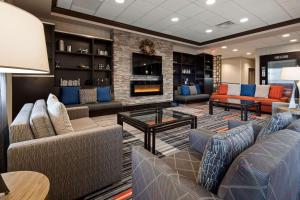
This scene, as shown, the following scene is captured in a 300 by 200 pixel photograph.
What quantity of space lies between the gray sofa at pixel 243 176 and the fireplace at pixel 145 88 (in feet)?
15.3

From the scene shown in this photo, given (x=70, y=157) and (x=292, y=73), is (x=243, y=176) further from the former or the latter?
(x=292, y=73)

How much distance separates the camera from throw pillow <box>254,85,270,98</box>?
5.42m

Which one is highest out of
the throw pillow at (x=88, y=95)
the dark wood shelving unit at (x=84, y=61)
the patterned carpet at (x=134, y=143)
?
the dark wood shelving unit at (x=84, y=61)

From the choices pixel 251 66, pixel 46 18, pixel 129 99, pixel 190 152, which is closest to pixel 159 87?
pixel 129 99

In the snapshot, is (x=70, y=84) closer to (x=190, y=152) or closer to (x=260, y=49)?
(x=190, y=152)

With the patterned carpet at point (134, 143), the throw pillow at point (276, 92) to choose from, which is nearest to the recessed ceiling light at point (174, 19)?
the patterned carpet at point (134, 143)

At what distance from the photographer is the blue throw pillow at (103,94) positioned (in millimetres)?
4929

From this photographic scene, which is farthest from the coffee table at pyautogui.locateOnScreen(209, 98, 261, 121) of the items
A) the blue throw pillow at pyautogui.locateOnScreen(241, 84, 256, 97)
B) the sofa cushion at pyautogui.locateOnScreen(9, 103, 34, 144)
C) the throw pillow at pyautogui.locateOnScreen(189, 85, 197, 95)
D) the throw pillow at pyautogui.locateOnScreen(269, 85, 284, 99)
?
the sofa cushion at pyautogui.locateOnScreen(9, 103, 34, 144)

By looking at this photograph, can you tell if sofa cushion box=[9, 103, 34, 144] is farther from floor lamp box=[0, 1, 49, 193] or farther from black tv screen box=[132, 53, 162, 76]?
black tv screen box=[132, 53, 162, 76]

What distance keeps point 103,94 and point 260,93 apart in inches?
202

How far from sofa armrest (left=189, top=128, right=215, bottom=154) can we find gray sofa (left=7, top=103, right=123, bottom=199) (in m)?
0.71

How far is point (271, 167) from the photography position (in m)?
0.66

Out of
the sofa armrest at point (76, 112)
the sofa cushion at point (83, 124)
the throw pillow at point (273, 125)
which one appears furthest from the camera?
the sofa armrest at point (76, 112)

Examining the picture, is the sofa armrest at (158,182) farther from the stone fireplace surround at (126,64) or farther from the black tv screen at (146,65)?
the black tv screen at (146,65)
